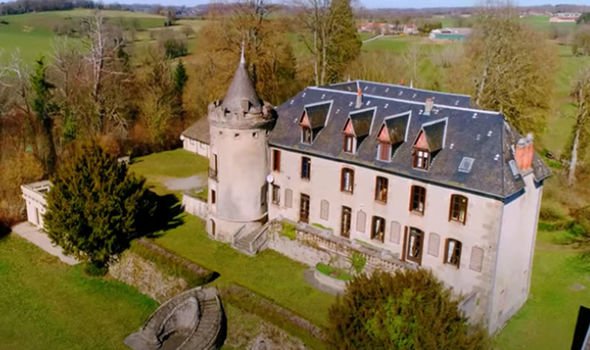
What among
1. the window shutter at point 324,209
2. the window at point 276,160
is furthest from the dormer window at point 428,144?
the window at point 276,160

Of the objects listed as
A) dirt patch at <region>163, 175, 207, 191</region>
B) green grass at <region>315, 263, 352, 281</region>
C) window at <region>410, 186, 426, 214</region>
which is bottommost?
dirt patch at <region>163, 175, 207, 191</region>

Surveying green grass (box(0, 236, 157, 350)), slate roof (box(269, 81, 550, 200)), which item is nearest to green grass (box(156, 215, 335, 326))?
green grass (box(0, 236, 157, 350))

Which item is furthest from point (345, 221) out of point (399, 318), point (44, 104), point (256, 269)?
point (44, 104)

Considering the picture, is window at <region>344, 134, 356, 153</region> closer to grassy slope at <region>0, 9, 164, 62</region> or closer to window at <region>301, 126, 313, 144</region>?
window at <region>301, 126, 313, 144</region>

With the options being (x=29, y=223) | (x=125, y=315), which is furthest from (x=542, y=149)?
(x=29, y=223)

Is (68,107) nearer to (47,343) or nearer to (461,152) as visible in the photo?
(47,343)

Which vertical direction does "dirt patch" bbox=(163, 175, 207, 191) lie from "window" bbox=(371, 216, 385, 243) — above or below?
below
